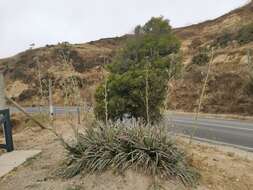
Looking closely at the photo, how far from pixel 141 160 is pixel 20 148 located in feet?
15.2

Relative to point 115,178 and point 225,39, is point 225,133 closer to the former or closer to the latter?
point 115,178

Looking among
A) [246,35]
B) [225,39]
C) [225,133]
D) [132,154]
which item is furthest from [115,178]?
[225,39]

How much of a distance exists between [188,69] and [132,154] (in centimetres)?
2831

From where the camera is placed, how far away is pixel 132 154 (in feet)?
18.1

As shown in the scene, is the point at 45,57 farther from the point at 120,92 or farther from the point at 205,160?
the point at 205,160

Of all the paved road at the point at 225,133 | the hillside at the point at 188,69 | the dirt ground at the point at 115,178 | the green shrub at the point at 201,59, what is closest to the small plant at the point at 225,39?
the hillside at the point at 188,69

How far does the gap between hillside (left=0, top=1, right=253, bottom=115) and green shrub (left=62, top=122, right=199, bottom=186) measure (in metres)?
1.69

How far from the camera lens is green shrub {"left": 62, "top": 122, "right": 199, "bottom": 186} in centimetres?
535

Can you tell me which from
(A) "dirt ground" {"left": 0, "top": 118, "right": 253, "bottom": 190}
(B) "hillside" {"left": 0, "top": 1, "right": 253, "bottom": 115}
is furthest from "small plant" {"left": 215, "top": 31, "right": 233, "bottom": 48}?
(A) "dirt ground" {"left": 0, "top": 118, "right": 253, "bottom": 190}

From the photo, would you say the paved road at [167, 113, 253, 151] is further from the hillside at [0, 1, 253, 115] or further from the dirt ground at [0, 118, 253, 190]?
the dirt ground at [0, 118, 253, 190]

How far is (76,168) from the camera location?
564cm

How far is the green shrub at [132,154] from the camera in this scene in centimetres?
535

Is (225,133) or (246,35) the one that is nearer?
(225,133)

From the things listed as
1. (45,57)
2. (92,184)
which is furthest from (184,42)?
(92,184)
